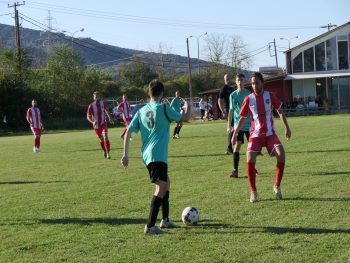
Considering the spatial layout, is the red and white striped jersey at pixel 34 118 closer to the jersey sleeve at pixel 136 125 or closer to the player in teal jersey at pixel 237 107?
the player in teal jersey at pixel 237 107

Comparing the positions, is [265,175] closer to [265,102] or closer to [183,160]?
[265,102]

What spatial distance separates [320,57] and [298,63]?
1965 mm

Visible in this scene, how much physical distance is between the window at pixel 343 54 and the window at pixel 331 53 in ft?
1.38

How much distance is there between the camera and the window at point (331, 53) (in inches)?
1901

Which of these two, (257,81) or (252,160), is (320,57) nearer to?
(257,81)

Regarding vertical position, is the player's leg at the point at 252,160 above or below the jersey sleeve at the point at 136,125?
below

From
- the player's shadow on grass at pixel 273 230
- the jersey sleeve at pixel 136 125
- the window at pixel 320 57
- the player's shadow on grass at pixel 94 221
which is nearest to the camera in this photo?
the player's shadow on grass at pixel 273 230

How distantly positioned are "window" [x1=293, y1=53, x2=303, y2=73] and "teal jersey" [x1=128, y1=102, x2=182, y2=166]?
44398 millimetres

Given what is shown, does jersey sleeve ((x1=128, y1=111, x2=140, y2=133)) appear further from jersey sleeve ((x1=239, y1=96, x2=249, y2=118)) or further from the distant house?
the distant house

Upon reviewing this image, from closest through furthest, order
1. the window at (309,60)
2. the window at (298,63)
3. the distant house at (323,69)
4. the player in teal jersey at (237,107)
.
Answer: the player in teal jersey at (237,107)
the distant house at (323,69)
the window at (309,60)
the window at (298,63)

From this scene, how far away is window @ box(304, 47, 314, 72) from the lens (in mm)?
49000

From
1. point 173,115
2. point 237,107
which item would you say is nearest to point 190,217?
point 173,115

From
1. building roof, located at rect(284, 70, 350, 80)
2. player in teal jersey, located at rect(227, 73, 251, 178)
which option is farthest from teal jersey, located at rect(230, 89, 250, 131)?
building roof, located at rect(284, 70, 350, 80)

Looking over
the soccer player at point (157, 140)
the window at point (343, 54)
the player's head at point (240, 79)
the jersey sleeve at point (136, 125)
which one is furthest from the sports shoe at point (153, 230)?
the window at point (343, 54)
